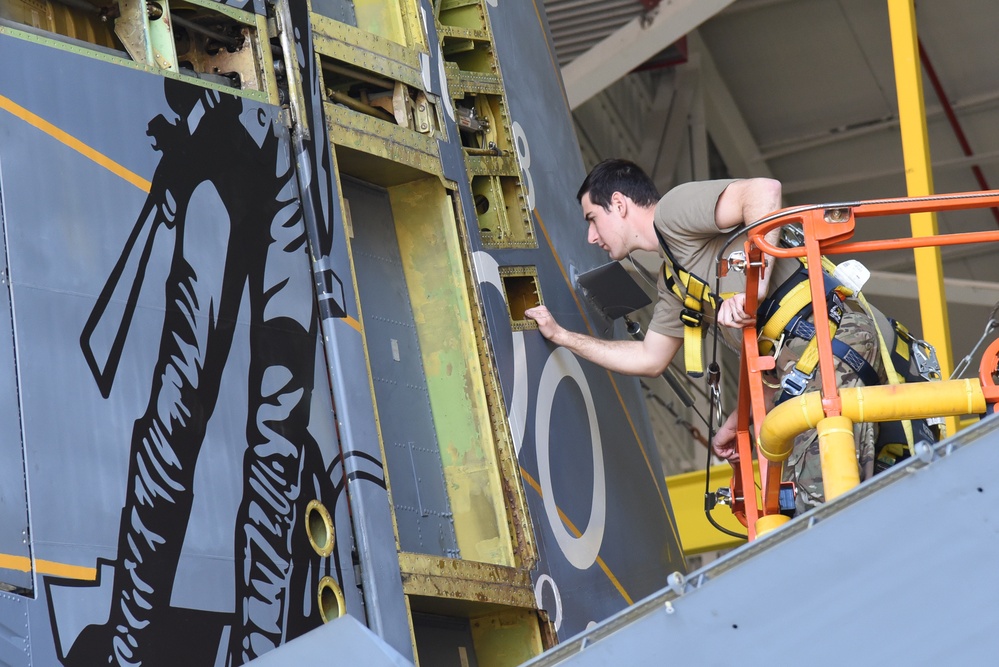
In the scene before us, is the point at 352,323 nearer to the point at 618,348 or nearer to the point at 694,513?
the point at 618,348

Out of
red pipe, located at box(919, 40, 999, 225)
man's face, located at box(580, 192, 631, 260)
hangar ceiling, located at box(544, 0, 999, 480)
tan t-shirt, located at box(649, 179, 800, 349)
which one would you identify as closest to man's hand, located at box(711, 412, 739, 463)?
tan t-shirt, located at box(649, 179, 800, 349)

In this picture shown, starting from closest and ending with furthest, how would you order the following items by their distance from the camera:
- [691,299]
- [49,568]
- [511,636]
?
[49,568]
[691,299]
[511,636]

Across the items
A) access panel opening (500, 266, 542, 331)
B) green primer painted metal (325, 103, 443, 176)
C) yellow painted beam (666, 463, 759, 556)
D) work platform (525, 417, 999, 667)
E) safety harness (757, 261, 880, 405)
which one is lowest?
yellow painted beam (666, 463, 759, 556)

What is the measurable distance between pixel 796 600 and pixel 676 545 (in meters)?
5.26

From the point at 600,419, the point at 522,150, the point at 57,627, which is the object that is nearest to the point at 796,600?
the point at 57,627

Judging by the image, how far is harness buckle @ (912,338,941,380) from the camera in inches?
230

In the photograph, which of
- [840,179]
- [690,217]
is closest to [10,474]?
[690,217]

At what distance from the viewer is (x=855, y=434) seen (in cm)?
556

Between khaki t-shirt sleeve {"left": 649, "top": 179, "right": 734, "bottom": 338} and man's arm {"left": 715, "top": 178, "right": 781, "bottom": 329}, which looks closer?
man's arm {"left": 715, "top": 178, "right": 781, "bottom": 329}

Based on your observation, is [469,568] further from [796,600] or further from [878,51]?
[878,51]

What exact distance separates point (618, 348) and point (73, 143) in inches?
130

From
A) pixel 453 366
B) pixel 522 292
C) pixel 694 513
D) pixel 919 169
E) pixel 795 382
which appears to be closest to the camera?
pixel 795 382

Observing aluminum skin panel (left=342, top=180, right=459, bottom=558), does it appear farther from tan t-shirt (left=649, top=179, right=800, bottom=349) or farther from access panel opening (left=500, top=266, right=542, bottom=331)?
tan t-shirt (left=649, top=179, right=800, bottom=349)

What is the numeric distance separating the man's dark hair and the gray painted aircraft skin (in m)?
1.14
